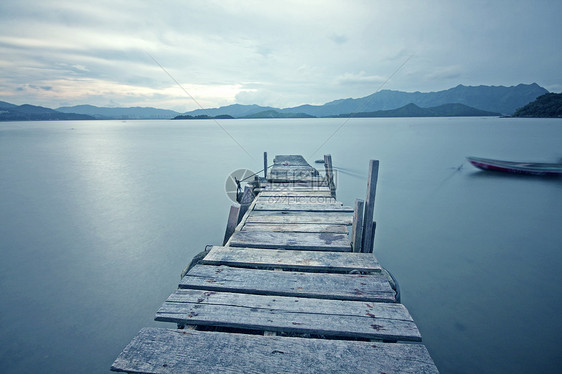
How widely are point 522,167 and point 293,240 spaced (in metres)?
23.1

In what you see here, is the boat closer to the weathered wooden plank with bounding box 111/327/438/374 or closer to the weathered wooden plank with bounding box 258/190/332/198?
the weathered wooden plank with bounding box 258/190/332/198

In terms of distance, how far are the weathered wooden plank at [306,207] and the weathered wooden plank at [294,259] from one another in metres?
2.33

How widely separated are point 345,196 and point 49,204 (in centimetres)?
1649

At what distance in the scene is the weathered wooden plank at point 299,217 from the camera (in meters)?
6.27

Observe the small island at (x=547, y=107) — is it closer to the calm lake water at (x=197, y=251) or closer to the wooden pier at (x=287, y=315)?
the calm lake water at (x=197, y=251)

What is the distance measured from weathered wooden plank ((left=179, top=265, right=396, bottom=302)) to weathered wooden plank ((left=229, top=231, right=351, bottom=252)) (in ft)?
3.01

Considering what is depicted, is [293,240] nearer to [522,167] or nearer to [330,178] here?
[330,178]

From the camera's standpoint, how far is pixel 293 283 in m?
3.85

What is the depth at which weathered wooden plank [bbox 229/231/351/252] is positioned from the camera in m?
5.01

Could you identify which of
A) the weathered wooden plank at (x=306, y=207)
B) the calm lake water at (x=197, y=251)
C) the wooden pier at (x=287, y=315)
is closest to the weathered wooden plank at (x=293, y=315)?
the wooden pier at (x=287, y=315)

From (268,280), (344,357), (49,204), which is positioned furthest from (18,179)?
(344,357)

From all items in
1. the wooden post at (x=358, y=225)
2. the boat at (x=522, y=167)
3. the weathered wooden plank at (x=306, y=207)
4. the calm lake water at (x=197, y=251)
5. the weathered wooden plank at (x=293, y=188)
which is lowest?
the calm lake water at (x=197, y=251)

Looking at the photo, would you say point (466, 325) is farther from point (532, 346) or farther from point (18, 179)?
point (18, 179)

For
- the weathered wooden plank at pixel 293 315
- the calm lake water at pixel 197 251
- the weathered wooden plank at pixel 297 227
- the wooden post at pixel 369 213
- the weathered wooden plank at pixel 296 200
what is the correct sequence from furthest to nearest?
the weathered wooden plank at pixel 296 200, the weathered wooden plank at pixel 297 227, the calm lake water at pixel 197 251, the wooden post at pixel 369 213, the weathered wooden plank at pixel 293 315
